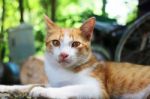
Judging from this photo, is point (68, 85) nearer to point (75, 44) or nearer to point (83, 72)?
point (83, 72)

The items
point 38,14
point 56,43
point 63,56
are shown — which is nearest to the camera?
point 63,56

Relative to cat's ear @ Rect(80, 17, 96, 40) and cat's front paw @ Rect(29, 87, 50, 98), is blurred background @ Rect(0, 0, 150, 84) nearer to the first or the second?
cat's ear @ Rect(80, 17, 96, 40)

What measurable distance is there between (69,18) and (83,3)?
1.21ft

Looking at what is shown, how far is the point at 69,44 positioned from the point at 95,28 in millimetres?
2601

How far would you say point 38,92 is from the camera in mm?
3141

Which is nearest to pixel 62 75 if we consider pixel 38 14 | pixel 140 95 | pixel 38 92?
pixel 38 92

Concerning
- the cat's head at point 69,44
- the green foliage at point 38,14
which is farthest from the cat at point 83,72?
the green foliage at point 38,14

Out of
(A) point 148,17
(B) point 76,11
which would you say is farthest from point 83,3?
(A) point 148,17

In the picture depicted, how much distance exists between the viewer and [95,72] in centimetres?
346

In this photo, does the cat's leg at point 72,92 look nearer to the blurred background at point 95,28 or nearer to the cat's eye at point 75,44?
the cat's eye at point 75,44

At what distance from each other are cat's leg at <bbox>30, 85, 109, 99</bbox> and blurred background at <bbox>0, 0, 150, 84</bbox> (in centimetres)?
78

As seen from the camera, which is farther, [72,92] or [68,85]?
[68,85]

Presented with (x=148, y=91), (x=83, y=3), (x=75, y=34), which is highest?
(x=75, y=34)

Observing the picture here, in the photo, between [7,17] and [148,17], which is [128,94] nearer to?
[148,17]
